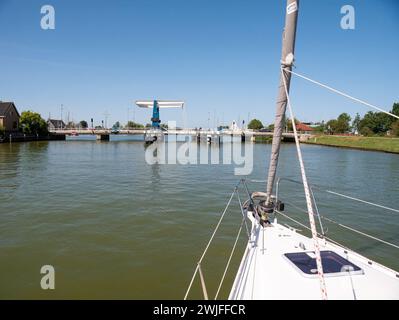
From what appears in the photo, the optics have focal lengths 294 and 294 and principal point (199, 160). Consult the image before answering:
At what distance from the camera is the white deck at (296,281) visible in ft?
19.3

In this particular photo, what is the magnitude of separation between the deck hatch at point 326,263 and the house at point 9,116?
89040mm

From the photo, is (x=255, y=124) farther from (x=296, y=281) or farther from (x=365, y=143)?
(x=296, y=281)

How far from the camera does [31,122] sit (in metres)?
90.0

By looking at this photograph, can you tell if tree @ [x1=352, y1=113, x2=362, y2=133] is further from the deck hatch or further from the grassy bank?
the deck hatch

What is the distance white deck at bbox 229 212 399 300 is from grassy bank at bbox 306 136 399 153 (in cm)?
6992

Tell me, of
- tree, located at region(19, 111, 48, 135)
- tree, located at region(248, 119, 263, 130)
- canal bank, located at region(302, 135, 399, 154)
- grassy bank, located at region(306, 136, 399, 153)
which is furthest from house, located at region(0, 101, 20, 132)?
tree, located at region(248, 119, 263, 130)

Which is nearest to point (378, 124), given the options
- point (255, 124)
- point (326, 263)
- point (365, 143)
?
point (255, 124)

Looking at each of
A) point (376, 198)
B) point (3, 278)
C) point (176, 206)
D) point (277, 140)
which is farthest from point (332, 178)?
point (3, 278)

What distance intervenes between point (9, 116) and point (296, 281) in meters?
94.2

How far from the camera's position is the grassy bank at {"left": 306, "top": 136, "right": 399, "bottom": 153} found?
6981 cm

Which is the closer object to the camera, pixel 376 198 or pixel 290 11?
pixel 290 11
